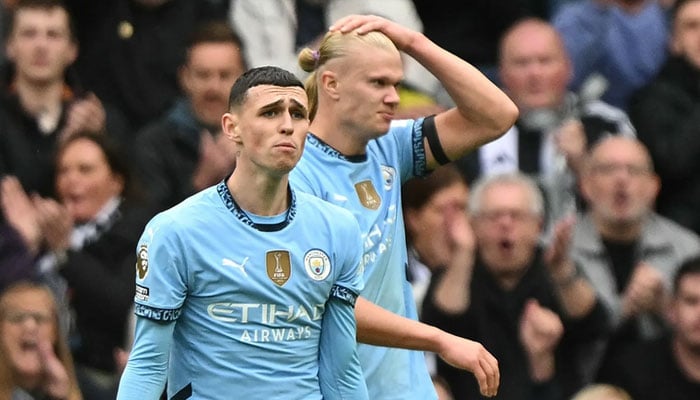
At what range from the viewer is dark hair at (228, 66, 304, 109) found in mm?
5672

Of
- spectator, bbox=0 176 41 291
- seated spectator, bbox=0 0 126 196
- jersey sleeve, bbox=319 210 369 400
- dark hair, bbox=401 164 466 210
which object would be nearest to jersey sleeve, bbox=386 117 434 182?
jersey sleeve, bbox=319 210 369 400

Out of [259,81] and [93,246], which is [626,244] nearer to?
[93,246]

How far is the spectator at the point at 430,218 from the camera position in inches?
380

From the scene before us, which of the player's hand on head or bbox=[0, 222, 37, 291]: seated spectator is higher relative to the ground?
the player's hand on head

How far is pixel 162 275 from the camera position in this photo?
549cm

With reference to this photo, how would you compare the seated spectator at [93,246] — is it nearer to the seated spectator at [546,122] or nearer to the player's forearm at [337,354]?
the seated spectator at [546,122]

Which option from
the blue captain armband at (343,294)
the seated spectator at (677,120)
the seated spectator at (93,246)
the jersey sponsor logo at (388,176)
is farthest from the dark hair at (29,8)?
the blue captain armband at (343,294)

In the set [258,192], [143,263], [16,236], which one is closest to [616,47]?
[16,236]

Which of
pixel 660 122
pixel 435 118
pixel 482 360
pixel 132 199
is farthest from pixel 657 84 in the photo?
pixel 482 360

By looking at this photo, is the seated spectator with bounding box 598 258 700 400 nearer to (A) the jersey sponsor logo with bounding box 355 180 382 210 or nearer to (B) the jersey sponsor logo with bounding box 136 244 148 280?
(A) the jersey sponsor logo with bounding box 355 180 382 210

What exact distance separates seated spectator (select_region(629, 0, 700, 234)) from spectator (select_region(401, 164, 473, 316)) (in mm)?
1463

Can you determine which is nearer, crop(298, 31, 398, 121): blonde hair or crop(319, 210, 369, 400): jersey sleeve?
crop(319, 210, 369, 400): jersey sleeve

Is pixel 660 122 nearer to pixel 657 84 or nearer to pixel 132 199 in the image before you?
pixel 657 84

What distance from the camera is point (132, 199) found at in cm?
984
